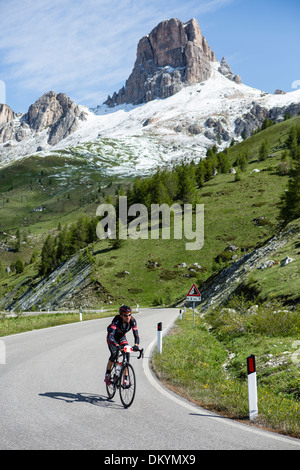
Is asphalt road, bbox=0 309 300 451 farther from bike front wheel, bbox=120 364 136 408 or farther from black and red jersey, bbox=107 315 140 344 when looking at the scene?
black and red jersey, bbox=107 315 140 344

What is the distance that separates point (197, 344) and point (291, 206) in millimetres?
40103

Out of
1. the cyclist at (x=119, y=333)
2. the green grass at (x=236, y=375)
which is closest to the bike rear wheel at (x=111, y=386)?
the cyclist at (x=119, y=333)

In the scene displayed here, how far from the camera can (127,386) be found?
272 inches

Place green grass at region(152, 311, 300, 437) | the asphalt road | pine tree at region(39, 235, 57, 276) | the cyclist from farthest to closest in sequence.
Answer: pine tree at region(39, 235, 57, 276)
the cyclist
green grass at region(152, 311, 300, 437)
the asphalt road

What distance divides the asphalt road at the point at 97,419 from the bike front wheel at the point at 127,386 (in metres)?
0.17

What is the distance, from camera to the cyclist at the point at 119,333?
7625 millimetres

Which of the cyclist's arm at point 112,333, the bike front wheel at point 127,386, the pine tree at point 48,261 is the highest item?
the pine tree at point 48,261

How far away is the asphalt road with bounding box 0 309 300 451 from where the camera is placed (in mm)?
4902

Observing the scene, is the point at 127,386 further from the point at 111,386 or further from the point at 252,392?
the point at 252,392

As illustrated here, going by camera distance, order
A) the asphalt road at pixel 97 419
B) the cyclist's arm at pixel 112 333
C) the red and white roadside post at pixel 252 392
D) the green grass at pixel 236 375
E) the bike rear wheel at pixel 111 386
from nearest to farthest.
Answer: the asphalt road at pixel 97 419, the red and white roadside post at pixel 252 392, the green grass at pixel 236 375, the bike rear wheel at pixel 111 386, the cyclist's arm at pixel 112 333

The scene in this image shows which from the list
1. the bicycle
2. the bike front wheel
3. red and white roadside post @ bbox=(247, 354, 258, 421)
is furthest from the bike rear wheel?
red and white roadside post @ bbox=(247, 354, 258, 421)

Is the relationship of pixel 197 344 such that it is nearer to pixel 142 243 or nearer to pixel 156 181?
pixel 142 243

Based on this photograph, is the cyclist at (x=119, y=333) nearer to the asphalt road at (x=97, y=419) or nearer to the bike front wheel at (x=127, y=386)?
the bike front wheel at (x=127, y=386)

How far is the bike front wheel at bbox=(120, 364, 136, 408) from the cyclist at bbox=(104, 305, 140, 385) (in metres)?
0.55
